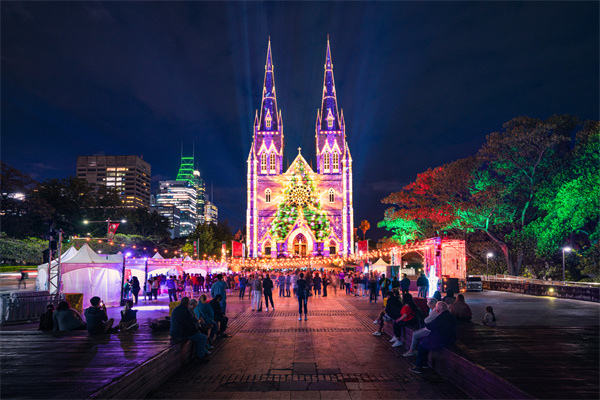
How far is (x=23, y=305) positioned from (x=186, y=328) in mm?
8039

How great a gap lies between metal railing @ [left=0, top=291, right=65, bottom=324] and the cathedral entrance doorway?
5360 centimetres

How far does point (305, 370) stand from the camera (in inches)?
303

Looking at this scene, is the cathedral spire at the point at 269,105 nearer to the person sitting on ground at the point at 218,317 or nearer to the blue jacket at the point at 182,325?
the person sitting on ground at the point at 218,317

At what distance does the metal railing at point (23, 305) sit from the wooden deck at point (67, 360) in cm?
284

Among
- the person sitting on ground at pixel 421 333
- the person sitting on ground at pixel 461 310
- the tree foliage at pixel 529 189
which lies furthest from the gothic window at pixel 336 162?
the person sitting on ground at pixel 421 333

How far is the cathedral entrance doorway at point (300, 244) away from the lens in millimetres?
67438

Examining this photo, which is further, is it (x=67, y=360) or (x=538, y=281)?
(x=538, y=281)

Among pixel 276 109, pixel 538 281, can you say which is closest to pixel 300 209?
pixel 276 109

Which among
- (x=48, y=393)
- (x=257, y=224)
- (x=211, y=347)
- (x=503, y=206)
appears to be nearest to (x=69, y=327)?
(x=211, y=347)

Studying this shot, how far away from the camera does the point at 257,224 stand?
71.4 m

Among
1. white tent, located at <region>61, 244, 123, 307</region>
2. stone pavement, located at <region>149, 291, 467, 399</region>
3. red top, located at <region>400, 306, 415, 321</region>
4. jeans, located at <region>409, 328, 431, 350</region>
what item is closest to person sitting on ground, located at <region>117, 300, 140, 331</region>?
stone pavement, located at <region>149, 291, 467, 399</region>

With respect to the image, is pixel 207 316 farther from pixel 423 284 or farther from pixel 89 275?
pixel 423 284

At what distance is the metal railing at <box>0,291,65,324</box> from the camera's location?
12.7m

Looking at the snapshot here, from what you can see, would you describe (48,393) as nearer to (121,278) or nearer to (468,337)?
(468,337)
